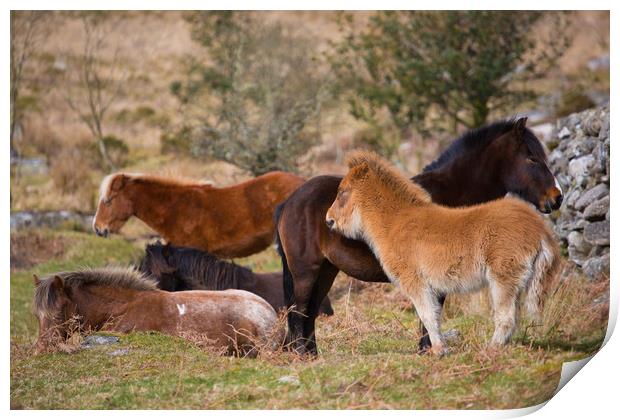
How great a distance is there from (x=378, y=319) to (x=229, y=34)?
18.1m

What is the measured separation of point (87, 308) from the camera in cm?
850

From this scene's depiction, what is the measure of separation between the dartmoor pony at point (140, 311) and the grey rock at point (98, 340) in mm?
251

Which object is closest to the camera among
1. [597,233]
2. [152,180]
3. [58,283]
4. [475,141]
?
[475,141]

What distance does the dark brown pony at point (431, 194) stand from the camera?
7.89 metres

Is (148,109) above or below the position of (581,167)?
below

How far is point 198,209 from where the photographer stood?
42.9ft

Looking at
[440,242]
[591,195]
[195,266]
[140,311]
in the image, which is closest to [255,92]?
[195,266]

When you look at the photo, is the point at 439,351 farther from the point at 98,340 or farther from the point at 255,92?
the point at 255,92

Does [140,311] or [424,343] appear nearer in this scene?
[424,343]

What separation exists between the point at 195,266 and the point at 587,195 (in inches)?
192

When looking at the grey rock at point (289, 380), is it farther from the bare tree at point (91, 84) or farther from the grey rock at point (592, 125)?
the bare tree at point (91, 84)

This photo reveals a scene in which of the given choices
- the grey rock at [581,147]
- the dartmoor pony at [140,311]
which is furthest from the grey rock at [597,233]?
the dartmoor pony at [140,311]

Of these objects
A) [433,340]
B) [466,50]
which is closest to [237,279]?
[433,340]
